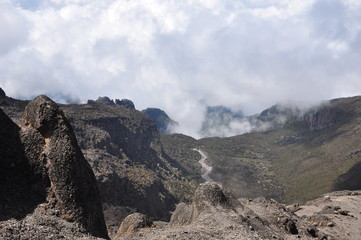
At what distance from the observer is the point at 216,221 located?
2466cm

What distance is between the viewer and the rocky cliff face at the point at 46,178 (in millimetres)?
17469

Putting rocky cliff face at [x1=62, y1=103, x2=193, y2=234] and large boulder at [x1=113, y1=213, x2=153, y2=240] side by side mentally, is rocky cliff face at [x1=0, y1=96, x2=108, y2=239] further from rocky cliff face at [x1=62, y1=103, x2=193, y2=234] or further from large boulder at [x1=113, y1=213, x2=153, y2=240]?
rocky cliff face at [x1=62, y1=103, x2=193, y2=234]

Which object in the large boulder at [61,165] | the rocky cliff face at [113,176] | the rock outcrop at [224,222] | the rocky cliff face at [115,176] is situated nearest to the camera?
the large boulder at [61,165]

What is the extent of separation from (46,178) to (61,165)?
1.02 meters

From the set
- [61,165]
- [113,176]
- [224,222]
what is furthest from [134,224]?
[113,176]

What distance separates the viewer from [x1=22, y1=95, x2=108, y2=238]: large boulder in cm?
1906

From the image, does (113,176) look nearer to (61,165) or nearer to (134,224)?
(134,224)

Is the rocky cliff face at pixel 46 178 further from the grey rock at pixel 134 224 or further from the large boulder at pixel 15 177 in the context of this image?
the grey rock at pixel 134 224

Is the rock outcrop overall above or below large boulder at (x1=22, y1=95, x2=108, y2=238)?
below

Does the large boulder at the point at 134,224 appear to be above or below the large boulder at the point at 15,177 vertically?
below

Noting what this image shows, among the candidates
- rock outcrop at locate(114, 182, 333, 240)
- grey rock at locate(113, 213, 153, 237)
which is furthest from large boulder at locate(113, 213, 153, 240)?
rock outcrop at locate(114, 182, 333, 240)

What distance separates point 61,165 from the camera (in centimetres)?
1973

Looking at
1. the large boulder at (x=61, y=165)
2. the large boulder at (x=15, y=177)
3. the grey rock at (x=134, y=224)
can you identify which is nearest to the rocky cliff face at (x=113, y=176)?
the grey rock at (x=134, y=224)

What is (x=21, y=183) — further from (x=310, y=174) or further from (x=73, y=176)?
(x=310, y=174)
